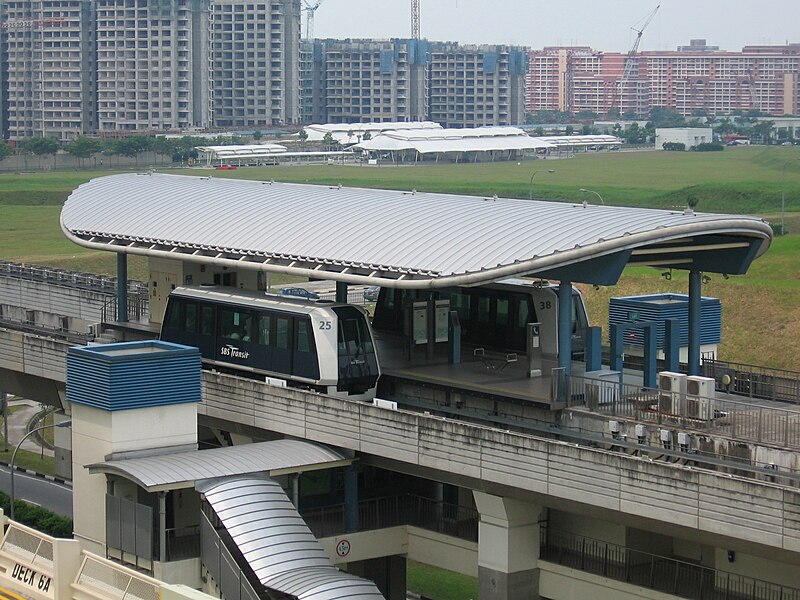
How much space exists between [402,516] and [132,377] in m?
7.02

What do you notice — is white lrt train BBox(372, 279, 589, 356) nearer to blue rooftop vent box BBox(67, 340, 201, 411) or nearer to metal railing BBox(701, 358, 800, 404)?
metal railing BBox(701, 358, 800, 404)

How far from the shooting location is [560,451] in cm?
3012

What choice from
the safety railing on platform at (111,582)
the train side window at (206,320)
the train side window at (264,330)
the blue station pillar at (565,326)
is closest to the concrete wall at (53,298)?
the train side window at (206,320)

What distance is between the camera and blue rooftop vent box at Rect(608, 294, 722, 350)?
141 ft

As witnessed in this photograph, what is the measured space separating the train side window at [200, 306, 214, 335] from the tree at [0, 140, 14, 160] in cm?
15884

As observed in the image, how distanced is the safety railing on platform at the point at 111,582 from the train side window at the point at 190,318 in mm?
14777

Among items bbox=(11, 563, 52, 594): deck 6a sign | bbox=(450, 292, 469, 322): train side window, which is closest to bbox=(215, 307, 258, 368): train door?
bbox=(450, 292, 469, 322): train side window

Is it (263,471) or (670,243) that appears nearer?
(263,471)

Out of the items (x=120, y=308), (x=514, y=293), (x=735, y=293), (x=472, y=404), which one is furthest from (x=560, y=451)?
(x=735, y=293)

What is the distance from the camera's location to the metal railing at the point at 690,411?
30.0 m

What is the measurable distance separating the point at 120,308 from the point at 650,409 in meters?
19.7

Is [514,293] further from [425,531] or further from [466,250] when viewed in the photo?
[425,531]

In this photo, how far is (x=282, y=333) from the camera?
37156 mm

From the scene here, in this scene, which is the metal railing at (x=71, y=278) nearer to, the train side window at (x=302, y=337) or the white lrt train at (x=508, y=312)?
the white lrt train at (x=508, y=312)
